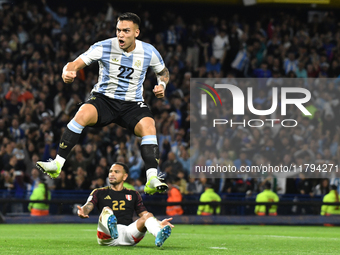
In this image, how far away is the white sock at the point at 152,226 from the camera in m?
7.42

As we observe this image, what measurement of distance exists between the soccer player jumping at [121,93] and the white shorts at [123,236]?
1.33 meters

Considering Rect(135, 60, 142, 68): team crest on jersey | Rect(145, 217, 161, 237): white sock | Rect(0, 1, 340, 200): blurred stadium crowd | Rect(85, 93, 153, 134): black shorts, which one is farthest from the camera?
Rect(0, 1, 340, 200): blurred stadium crowd

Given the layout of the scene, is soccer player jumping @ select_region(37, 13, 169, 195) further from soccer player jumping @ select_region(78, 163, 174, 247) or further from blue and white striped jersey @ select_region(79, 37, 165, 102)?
soccer player jumping @ select_region(78, 163, 174, 247)

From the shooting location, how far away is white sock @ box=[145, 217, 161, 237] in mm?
7422

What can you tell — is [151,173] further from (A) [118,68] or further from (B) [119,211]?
(B) [119,211]

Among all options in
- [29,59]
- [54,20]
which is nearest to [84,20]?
[54,20]

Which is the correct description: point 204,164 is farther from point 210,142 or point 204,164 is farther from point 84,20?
point 84,20

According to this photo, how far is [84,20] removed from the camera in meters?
20.1

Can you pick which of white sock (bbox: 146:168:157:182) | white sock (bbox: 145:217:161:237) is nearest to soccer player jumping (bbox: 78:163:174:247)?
white sock (bbox: 145:217:161:237)

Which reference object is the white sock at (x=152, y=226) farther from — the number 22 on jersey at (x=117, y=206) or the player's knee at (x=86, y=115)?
the player's knee at (x=86, y=115)

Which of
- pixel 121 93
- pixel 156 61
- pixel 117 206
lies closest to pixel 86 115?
pixel 121 93

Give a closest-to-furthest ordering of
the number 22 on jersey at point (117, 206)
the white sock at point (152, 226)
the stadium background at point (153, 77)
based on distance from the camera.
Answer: the white sock at point (152, 226) < the number 22 on jersey at point (117, 206) < the stadium background at point (153, 77)

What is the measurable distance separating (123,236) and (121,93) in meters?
2.14

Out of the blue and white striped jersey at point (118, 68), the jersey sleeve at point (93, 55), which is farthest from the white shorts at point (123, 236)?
the jersey sleeve at point (93, 55)
